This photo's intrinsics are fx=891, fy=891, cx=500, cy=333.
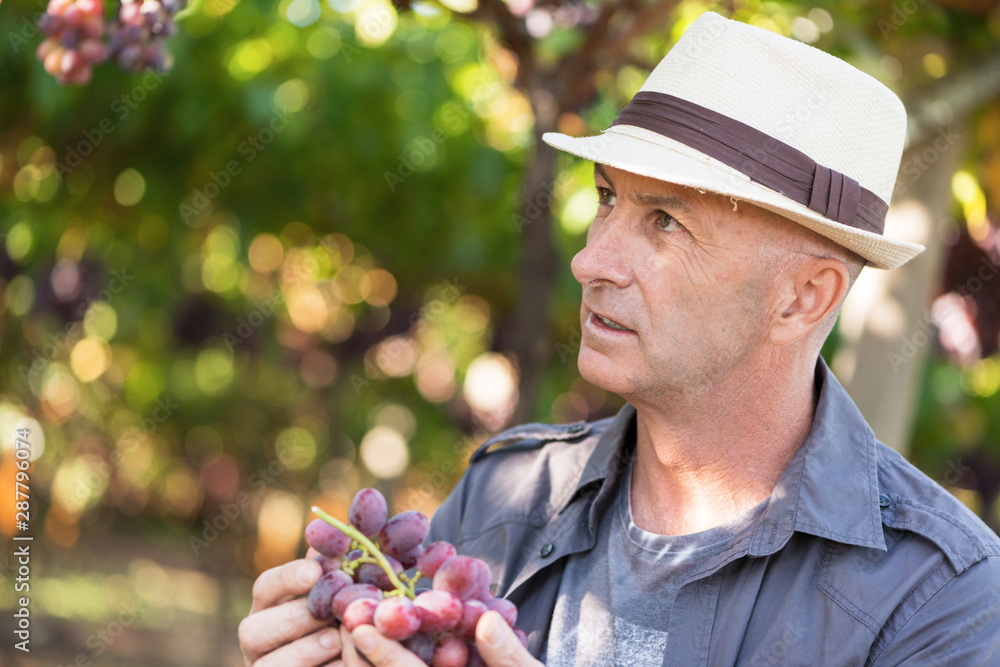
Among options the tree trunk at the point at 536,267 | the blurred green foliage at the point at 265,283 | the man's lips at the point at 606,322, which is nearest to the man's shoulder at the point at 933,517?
the man's lips at the point at 606,322

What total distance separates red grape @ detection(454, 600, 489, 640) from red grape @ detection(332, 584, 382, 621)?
0.40ft

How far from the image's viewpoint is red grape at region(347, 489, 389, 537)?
54.8 inches

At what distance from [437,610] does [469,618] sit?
6 cm

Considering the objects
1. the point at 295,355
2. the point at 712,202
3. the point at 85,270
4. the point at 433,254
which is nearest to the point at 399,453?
the point at 295,355

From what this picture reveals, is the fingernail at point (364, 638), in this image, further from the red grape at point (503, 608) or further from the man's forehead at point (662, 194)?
the man's forehead at point (662, 194)

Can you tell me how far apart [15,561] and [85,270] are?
2.22 metres

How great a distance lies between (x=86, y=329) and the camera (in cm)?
543

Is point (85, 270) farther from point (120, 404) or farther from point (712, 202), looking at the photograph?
point (712, 202)

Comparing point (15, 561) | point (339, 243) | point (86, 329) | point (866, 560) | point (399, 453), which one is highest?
point (866, 560)
